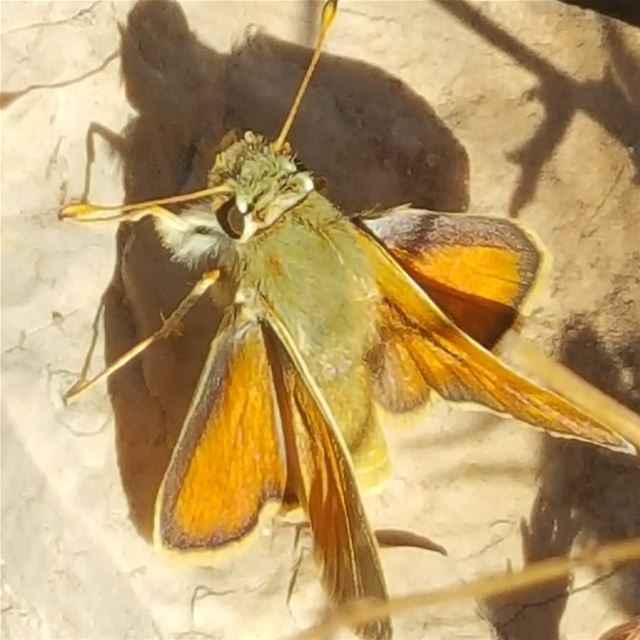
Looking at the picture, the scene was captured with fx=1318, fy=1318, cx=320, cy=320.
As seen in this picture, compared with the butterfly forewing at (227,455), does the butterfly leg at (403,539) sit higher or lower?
lower

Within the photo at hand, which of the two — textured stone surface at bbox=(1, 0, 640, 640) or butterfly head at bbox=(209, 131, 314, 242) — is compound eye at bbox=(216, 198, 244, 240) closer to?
butterfly head at bbox=(209, 131, 314, 242)

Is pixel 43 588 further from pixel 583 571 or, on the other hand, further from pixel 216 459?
pixel 583 571

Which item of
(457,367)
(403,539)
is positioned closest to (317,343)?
(457,367)

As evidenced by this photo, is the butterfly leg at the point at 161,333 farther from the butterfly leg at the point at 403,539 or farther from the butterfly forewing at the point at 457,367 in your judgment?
the butterfly leg at the point at 403,539

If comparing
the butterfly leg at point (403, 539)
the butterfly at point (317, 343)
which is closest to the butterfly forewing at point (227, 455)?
the butterfly at point (317, 343)

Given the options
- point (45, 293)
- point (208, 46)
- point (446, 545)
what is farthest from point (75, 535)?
point (208, 46)

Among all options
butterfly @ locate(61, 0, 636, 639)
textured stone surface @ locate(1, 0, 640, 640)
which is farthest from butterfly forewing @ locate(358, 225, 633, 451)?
textured stone surface @ locate(1, 0, 640, 640)

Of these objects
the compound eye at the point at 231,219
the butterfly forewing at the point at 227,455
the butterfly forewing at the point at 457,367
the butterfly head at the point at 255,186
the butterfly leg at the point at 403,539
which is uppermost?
the butterfly head at the point at 255,186
